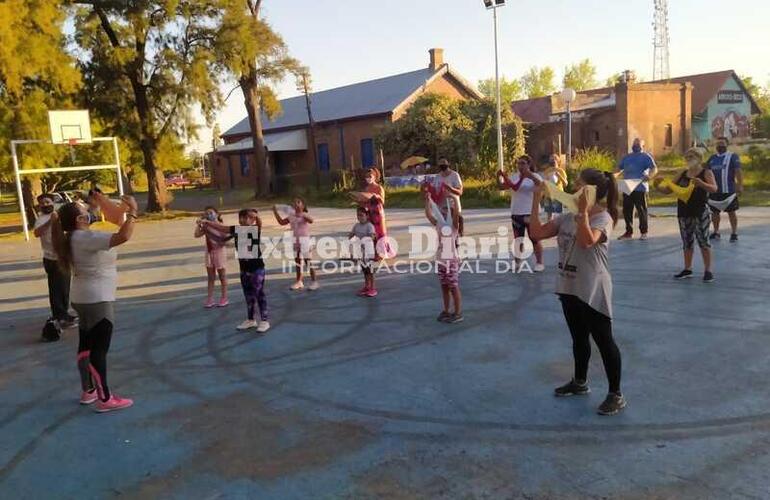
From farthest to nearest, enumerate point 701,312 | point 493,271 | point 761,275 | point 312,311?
1. point 493,271
2. point 761,275
3. point 312,311
4. point 701,312

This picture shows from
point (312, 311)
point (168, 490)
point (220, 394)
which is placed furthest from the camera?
point (312, 311)

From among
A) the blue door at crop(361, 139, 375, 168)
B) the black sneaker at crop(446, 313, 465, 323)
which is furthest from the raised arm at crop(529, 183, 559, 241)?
the blue door at crop(361, 139, 375, 168)

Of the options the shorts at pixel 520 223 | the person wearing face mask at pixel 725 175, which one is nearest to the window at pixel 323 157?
the person wearing face mask at pixel 725 175

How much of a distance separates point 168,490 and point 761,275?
8363mm

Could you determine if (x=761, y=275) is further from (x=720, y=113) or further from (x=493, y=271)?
(x=720, y=113)

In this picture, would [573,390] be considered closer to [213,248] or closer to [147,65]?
[213,248]

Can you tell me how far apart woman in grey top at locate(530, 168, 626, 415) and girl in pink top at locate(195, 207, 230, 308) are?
15.6 feet

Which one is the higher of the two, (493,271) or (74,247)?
(74,247)

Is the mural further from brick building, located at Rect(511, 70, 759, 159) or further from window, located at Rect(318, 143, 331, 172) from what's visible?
window, located at Rect(318, 143, 331, 172)

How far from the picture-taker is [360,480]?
3.79 m

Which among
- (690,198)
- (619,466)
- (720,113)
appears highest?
(720,113)

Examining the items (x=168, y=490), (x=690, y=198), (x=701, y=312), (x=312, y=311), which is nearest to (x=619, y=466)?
(x=168, y=490)

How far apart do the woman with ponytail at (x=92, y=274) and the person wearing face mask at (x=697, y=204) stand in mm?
6525

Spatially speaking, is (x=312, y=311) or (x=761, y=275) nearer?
(x=312, y=311)
